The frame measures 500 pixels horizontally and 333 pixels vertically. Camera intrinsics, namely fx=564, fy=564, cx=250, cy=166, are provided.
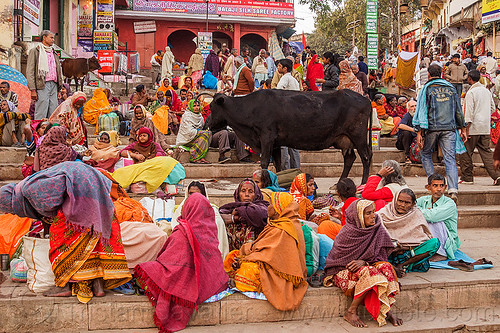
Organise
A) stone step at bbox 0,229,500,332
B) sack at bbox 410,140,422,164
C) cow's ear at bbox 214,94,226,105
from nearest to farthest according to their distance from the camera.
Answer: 1. stone step at bbox 0,229,500,332
2. cow's ear at bbox 214,94,226,105
3. sack at bbox 410,140,422,164

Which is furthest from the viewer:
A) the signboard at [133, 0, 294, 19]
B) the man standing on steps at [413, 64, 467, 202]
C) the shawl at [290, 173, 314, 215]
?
the signboard at [133, 0, 294, 19]

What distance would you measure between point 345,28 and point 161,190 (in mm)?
31230

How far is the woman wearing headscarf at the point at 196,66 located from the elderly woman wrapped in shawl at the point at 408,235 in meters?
15.1

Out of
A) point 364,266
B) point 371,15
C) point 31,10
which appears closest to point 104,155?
point 364,266

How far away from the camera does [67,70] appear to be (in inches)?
590

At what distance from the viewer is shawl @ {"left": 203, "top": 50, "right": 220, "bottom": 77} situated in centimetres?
2003

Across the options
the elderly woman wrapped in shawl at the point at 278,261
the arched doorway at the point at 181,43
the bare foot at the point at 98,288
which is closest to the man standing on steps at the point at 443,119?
the elderly woman wrapped in shawl at the point at 278,261

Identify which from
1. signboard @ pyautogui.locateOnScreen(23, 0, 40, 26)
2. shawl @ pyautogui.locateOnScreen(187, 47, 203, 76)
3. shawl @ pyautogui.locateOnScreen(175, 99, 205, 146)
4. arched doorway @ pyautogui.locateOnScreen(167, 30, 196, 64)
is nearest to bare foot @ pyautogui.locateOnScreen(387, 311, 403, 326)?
shawl @ pyautogui.locateOnScreen(175, 99, 205, 146)

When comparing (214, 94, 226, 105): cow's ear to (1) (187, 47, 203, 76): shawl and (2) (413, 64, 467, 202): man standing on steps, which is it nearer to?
(2) (413, 64, 467, 202): man standing on steps

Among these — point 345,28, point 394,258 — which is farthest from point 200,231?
point 345,28

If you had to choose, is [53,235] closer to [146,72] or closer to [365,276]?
[365,276]

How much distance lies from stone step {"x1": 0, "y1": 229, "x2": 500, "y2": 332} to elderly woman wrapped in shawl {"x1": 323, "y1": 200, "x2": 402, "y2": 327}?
0.44 feet

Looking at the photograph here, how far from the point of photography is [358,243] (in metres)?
5.12

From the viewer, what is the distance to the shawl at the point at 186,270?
4.68 metres
